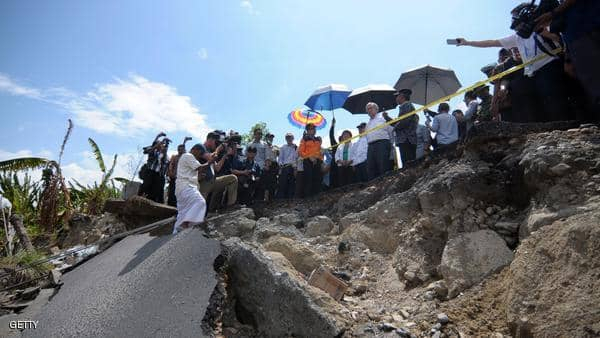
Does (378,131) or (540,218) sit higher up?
(378,131)

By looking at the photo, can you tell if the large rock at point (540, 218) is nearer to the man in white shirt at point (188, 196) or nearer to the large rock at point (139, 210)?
the man in white shirt at point (188, 196)

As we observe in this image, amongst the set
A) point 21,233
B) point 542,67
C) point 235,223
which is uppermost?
point 542,67

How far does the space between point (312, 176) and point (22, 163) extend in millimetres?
8860

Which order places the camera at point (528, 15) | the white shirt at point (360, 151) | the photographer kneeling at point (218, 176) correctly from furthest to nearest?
the white shirt at point (360, 151) < the photographer kneeling at point (218, 176) < the camera at point (528, 15)

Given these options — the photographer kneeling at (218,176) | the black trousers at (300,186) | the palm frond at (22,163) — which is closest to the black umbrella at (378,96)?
the black trousers at (300,186)

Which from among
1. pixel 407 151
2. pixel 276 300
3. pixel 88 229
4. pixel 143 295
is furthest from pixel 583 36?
pixel 88 229

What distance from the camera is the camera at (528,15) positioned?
11.1 ft

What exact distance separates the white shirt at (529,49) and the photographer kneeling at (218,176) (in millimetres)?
4408

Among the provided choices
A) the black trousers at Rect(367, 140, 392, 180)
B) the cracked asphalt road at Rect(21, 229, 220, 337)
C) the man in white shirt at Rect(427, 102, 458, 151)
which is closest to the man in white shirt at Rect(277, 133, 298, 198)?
the black trousers at Rect(367, 140, 392, 180)

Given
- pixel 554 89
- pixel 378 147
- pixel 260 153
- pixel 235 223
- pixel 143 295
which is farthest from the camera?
pixel 260 153

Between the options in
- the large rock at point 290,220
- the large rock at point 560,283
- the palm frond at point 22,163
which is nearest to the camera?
the large rock at point 560,283

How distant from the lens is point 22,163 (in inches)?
400

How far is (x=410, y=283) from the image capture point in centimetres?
346

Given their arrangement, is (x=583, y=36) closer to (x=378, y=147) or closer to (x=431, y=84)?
(x=378, y=147)
